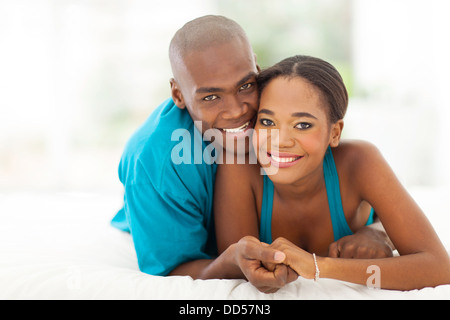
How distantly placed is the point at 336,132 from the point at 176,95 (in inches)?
22.0

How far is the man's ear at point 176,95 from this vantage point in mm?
1672

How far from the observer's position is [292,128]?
56.6 inches

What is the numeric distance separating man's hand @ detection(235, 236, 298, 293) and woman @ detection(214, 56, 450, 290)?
3 cm

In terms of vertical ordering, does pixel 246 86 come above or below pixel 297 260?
above

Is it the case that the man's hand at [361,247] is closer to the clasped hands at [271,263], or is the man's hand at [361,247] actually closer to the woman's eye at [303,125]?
the clasped hands at [271,263]

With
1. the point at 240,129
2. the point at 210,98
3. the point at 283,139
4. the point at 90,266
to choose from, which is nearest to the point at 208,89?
the point at 210,98

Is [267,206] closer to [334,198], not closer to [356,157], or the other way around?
[334,198]

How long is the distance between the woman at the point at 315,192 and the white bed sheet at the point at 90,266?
8cm

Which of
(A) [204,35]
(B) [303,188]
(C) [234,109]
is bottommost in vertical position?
(B) [303,188]

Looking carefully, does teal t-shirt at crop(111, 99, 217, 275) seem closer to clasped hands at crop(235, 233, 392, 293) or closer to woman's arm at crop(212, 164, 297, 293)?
woman's arm at crop(212, 164, 297, 293)

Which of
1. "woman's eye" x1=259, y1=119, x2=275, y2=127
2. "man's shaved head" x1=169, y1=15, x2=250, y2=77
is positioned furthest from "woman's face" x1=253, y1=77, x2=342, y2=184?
"man's shaved head" x1=169, y1=15, x2=250, y2=77
